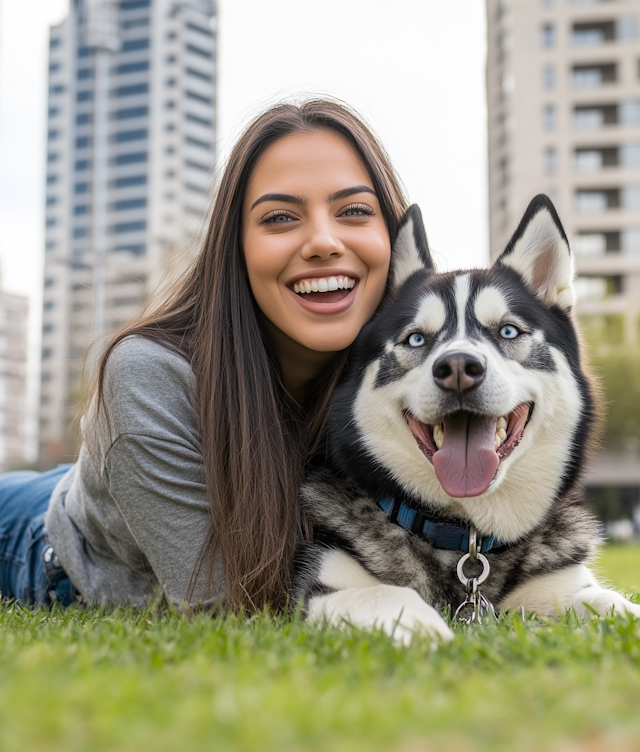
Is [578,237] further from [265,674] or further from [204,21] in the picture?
[204,21]

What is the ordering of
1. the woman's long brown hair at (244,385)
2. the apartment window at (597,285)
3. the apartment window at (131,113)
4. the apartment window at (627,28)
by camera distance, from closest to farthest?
the woman's long brown hair at (244,385) → the apartment window at (597,285) → the apartment window at (627,28) → the apartment window at (131,113)

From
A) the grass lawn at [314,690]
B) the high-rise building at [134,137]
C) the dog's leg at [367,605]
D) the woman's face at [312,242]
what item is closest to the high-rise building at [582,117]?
the woman's face at [312,242]

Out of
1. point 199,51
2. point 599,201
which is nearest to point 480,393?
point 599,201

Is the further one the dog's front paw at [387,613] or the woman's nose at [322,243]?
the woman's nose at [322,243]

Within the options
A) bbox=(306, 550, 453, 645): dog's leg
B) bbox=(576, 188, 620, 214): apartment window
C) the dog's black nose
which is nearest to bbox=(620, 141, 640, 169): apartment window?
bbox=(576, 188, 620, 214): apartment window

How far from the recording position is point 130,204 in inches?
3506

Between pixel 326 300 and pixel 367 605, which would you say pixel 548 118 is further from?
pixel 367 605

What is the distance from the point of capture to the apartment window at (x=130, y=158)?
8981cm

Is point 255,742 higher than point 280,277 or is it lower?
lower

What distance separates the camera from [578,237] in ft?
152

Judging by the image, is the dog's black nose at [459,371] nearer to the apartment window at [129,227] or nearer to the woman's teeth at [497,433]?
the woman's teeth at [497,433]

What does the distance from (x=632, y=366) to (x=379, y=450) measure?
3273 centimetres

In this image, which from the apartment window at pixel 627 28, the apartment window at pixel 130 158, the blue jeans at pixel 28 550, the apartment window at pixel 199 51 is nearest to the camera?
the blue jeans at pixel 28 550

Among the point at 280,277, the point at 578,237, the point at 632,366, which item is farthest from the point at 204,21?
the point at 280,277
